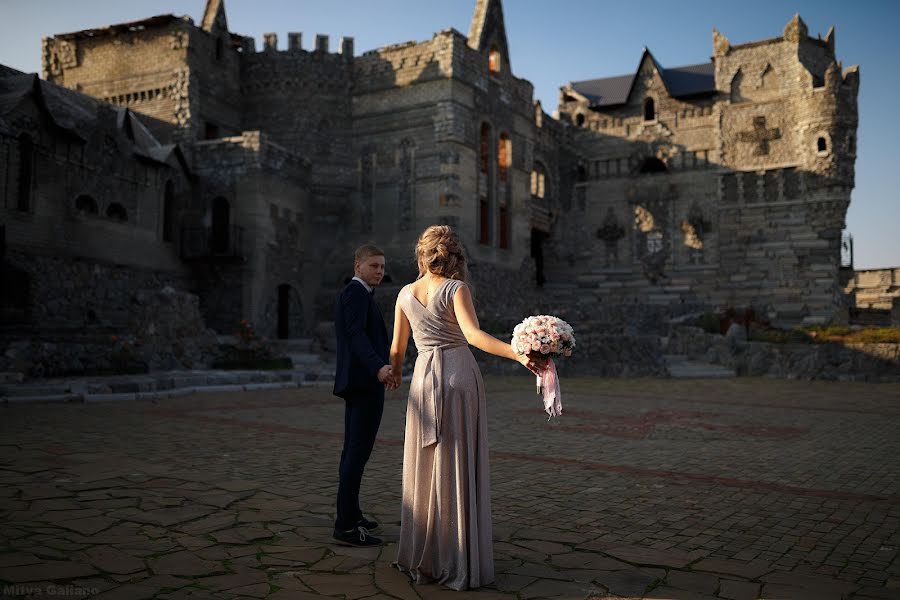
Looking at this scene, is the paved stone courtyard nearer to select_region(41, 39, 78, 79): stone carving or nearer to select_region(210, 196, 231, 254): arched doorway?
select_region(210, 196, 231, 254): arched doorway

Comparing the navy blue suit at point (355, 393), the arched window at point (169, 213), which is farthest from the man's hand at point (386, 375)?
the arched window at point (169, 213)

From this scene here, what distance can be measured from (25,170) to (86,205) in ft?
7.56

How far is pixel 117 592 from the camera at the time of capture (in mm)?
3482

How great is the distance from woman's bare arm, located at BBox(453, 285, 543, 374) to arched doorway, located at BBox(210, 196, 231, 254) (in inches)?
939

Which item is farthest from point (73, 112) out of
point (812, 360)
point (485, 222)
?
point (812, 360)

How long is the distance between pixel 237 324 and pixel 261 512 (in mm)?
21543

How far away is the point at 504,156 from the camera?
32375 mm

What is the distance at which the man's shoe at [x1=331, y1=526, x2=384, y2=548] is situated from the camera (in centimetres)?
438

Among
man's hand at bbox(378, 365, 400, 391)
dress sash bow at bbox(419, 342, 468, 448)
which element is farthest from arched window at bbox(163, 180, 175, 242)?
dress sash bow at bbox(419, 342, 468, 448)

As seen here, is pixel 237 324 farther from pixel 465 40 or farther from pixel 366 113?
pixel 465 40

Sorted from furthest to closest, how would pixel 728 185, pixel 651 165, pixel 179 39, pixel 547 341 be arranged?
pixel 651 165
pixel 728 185
pixel 179 39
pixel 547 341

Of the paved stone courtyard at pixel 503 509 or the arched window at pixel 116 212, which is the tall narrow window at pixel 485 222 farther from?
the paved stone courtyard at pixel 503 509

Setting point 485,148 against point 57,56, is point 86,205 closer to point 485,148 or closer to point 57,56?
point 57,56

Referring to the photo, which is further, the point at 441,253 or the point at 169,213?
the point at 169,213
